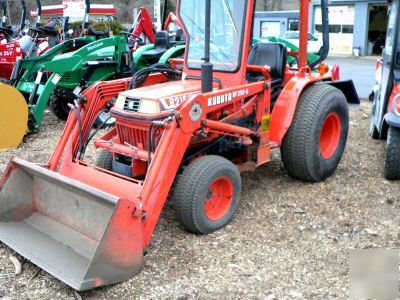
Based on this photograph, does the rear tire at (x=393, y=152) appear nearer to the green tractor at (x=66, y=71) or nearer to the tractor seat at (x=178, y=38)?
the green tractor at (x=66, y=71)

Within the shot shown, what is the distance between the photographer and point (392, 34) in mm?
5496

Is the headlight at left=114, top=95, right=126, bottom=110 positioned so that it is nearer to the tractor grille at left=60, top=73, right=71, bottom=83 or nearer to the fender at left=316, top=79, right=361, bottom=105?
the fender at left=316, top=79, right=361, bottom=105

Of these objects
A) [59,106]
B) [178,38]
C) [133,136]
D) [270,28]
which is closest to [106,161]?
[133,136]

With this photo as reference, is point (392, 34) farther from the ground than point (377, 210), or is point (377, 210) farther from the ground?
point (392, 34)

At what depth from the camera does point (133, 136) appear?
4.05 metres

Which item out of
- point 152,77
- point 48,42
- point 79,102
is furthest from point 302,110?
point 48,42

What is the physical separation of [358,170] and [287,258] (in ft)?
7.09

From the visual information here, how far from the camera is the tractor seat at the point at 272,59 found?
479 cm

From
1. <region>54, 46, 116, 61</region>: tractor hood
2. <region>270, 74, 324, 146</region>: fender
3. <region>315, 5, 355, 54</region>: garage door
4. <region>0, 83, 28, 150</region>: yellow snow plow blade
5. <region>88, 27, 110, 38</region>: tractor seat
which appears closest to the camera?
<region>270, 74, 324, 146</region>: fender

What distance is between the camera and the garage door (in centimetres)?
2669

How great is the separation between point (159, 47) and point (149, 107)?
5.04m

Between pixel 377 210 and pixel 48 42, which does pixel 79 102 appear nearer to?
pixel 377 210

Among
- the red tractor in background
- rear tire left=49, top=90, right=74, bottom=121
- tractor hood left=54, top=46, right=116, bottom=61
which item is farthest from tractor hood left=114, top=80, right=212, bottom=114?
rear tire left=49, top=90, right=74, bottom=121

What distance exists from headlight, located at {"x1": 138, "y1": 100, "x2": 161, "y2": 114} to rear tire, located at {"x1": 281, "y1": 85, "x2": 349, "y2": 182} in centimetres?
142
